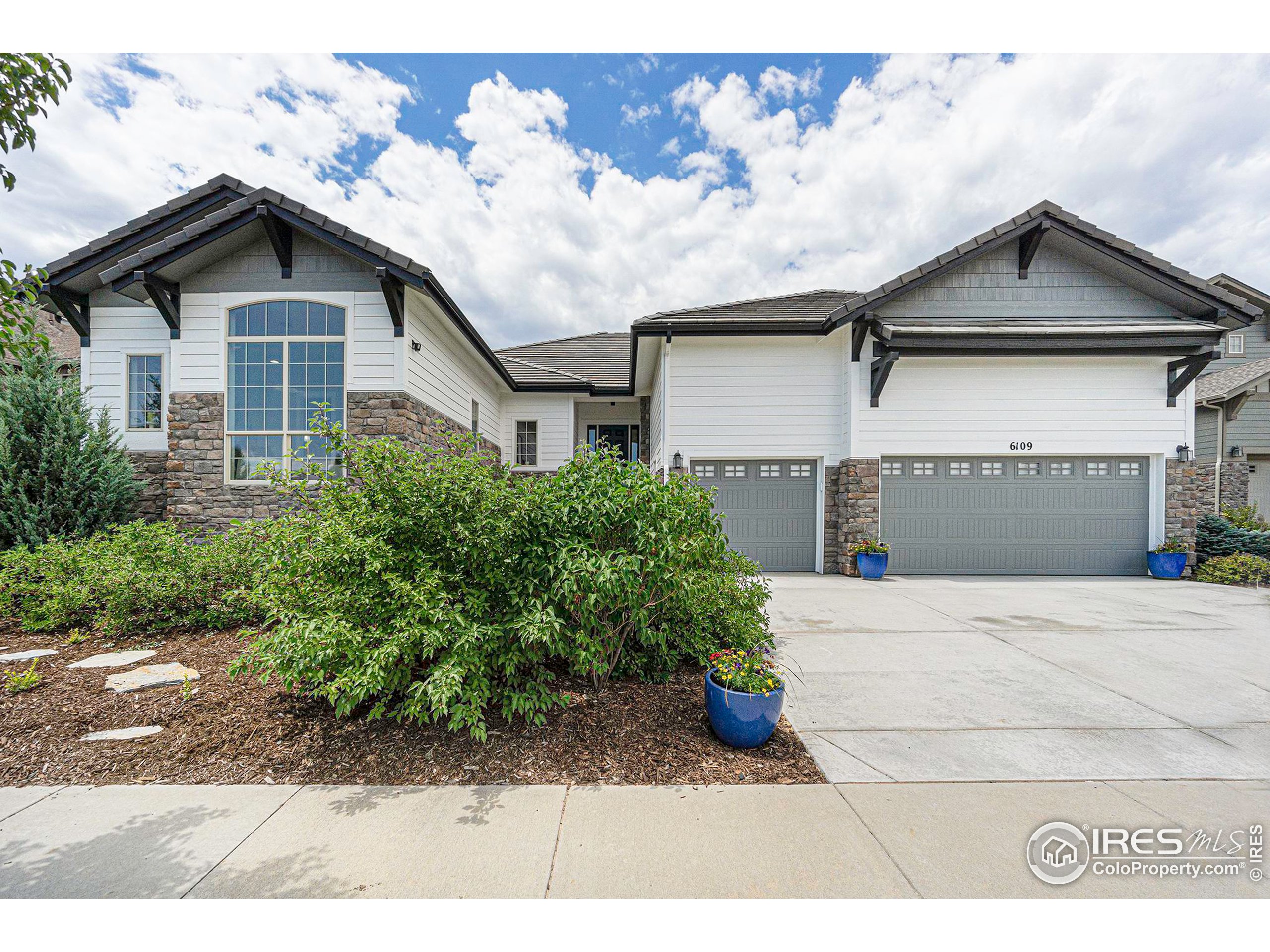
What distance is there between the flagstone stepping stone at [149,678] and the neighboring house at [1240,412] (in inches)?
637

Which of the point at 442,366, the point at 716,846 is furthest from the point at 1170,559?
the point at 442,366

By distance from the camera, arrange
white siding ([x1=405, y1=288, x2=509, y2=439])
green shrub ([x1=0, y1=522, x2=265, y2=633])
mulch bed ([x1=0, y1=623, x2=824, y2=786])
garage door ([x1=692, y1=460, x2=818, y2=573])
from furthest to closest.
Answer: garage door ([x1=692, y1=460, x2=818, y2=573]), white siding ([x1=405, y1=288, x2=509, y2=439]), green shrub ([x1=0, y1=522, x2=265, y2=633]), mulch bed ([x1=0, y1=623, x2=824, y2=786])

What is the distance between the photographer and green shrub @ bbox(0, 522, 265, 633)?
184 inches

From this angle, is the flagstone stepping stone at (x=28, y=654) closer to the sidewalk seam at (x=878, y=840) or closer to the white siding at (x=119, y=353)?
the white siding at (x=119, y=353)

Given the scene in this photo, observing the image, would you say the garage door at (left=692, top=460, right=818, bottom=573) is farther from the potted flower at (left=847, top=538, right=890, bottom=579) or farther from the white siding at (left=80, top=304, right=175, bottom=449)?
the white siding at (left=80, top=304, right=175, bottom=449)

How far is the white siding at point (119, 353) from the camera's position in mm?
8000

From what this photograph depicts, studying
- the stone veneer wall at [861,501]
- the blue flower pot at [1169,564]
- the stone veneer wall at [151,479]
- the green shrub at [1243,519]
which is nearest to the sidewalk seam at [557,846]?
the stone veneer wall at [861,501]

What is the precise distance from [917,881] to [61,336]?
18.0 meters

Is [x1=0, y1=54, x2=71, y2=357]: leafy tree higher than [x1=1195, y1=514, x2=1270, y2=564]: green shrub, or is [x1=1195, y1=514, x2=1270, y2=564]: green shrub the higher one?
[x1=0, y1=54, x2=71, y2=357]: leafy tree

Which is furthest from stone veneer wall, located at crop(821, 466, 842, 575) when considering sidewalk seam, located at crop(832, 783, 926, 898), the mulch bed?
sidewalk seam, located at crop(832, 783, 926, 898)

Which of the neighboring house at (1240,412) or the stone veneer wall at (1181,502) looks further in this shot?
the neighboring house at (1240,412)

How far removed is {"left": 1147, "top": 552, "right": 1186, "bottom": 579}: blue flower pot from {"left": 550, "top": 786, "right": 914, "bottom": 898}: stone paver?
34.5 ft

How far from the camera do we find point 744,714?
2916 mm

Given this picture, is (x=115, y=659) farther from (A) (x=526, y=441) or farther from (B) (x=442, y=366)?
(A) (x=526, y=441)
